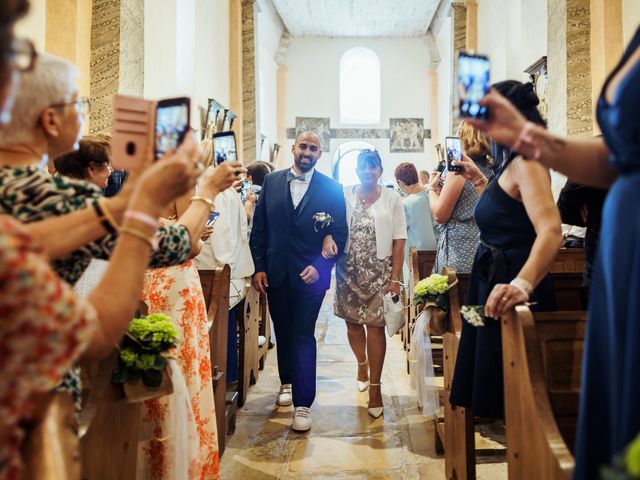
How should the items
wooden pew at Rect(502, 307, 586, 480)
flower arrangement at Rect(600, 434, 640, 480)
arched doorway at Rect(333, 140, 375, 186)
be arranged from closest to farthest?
flower arrangement at Rect(600, 434, 640, 480), wooden pew at Rect(502, 307, 586, 480), arched doorway at Rect(333, 140, 375, 186)

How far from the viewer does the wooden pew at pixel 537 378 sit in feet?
6.04

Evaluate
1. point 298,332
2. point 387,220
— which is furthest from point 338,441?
point 387,220

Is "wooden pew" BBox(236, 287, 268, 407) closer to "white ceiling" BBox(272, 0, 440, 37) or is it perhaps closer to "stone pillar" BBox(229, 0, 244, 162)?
"stone pillar" BBox(229, 0, 244, 162)

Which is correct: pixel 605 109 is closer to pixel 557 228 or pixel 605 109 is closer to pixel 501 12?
pixel 557 228

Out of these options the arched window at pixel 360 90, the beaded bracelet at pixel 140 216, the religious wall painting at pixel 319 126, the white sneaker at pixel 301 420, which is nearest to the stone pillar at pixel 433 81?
the arched window at pixel 360 90

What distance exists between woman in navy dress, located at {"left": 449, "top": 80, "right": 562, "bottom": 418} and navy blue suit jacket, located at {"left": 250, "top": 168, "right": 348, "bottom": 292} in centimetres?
186

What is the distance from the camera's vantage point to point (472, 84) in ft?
4.72

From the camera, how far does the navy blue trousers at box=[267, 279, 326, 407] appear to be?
169 inches

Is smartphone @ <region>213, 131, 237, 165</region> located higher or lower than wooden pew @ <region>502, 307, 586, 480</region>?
higher

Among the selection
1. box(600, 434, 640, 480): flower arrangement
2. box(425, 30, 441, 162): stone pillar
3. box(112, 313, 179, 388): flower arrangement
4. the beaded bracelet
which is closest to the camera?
box(600, 434, 640, 480): flower arrangement

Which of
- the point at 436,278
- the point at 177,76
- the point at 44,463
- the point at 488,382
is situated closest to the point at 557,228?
the point at 488,382

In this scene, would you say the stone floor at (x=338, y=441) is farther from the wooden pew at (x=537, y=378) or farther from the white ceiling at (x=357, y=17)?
the white ceiling at (x=357, y=17)

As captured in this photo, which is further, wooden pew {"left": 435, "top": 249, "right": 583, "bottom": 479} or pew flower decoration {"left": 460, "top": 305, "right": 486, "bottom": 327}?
wooden pew {"left": 435, "top": 249, "right": 583, "bottom": 479}

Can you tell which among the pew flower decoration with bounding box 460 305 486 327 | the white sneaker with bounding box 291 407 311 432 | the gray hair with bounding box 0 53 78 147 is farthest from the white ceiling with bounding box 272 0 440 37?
the gray hair with bounding box 0 53 78 147
